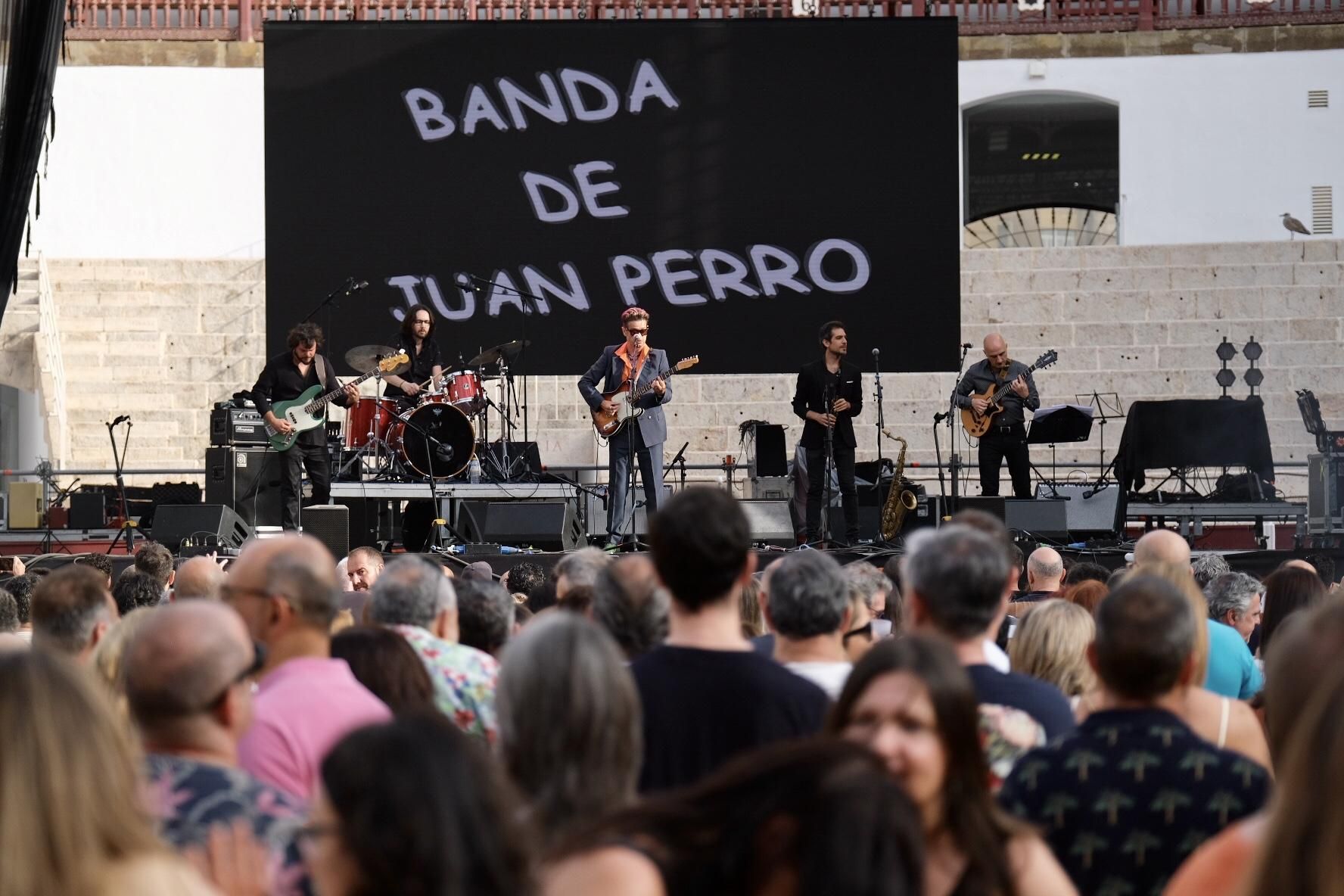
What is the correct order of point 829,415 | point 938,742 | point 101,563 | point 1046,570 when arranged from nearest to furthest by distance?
point 938,742 → point 1046,570 → point 101,563 → point 829,415

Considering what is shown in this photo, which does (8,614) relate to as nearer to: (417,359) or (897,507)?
(417,359)

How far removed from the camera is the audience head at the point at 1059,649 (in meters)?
4.36

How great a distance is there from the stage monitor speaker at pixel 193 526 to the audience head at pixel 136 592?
6.10 metres

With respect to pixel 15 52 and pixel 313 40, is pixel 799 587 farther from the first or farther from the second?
pixel 313 40

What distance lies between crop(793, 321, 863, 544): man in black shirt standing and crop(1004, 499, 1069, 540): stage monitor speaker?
1.15m

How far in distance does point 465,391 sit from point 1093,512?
4980 mm

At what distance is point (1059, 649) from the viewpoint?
4.36 meters

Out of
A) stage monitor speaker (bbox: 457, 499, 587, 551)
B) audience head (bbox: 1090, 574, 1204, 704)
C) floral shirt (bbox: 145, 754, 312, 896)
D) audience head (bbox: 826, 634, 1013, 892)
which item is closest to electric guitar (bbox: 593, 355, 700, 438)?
stage monitor speaker (bbox: 457, 499, 587, 551)

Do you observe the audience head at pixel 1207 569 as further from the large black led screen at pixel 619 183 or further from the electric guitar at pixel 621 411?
the large black led screen at pixel 619 183

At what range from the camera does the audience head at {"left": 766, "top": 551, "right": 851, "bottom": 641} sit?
386 cm

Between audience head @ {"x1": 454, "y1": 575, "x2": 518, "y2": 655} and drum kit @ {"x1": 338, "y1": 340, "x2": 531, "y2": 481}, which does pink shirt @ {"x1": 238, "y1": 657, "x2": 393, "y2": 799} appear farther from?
drum kit @ {"x1": 338, "y1": 340, "x2": 531, "y2": 481}

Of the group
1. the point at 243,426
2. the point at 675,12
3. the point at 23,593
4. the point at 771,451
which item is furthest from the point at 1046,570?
the point at 675,12

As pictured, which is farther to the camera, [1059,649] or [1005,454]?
[1005,454]


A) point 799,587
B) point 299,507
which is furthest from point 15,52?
point 299,507
